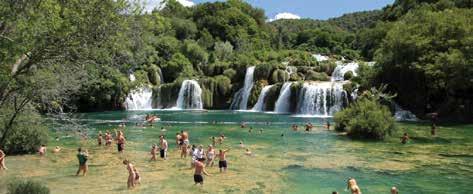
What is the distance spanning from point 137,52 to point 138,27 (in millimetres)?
772

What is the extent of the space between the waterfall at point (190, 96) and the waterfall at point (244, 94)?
5.28 m

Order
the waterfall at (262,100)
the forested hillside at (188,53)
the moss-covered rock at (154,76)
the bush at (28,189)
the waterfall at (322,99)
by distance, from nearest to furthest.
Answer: the forested hillside at (188,53)
the bush at (28,189)
the waterfall at (322,99)
the waterfall at (262,100)
the moss-covered rock at (154,76)

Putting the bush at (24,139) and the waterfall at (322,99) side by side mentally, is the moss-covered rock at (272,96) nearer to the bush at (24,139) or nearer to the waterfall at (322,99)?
the waterfall at (322,99)

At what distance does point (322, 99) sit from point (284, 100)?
247 inches

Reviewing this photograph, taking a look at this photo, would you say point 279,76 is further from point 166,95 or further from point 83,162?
point 83,162

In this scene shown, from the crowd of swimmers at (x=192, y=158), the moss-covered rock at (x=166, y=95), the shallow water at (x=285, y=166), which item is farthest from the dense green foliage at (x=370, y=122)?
the moss-covered rock at (x=166, y=95)

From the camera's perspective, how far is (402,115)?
5716cm

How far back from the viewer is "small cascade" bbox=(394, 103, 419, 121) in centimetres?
5594

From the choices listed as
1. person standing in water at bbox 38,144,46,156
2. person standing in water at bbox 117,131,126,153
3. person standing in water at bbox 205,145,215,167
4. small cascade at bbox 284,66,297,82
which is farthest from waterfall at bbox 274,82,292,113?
person standing in water at bbox 205,145,215,167

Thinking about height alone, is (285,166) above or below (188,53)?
below

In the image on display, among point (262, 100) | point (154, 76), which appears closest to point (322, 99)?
point (262, 100)

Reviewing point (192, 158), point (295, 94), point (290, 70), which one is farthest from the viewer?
point (290, 70)

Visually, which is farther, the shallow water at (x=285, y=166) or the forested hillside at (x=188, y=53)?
the shallow water at (x=285, y=166)

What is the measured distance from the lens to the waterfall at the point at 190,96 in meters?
78.9
